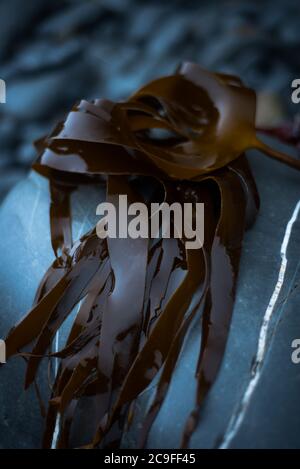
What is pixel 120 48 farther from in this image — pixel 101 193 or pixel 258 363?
pixel 258 363

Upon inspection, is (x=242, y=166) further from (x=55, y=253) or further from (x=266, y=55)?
(x=266, y=55)

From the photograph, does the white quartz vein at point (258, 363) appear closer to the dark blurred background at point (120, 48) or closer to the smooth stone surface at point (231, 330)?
the smooth stone surface at point (231, 330)

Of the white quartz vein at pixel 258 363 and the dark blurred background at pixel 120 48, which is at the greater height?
the dark blurred background at pixel 120 48

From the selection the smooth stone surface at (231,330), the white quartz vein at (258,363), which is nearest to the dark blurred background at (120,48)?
the smooth stone surface at (231,330)

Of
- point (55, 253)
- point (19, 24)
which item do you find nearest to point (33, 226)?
point (55, 253)

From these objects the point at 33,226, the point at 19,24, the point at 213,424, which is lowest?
the point at 213,424
